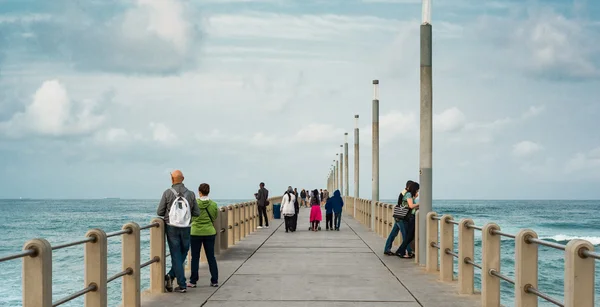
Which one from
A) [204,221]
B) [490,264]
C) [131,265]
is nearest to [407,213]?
[204,221]

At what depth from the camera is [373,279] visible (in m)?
13.7

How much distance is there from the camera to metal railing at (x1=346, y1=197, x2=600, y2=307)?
6980 mm

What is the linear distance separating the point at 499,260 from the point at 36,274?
575 cm

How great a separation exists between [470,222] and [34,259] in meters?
6.76

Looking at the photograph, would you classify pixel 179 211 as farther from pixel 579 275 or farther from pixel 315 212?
pixel 315 212

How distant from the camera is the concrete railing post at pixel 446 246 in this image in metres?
13.1

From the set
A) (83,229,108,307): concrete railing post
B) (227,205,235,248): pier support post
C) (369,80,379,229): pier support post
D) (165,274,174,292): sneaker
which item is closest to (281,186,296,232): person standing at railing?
(369,80,379,229): pier support post

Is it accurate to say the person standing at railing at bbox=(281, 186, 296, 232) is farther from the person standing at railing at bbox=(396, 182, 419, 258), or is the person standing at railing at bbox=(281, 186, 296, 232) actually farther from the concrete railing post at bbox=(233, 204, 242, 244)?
the person standing at railing at bbox=(396, 182, 419, 258)

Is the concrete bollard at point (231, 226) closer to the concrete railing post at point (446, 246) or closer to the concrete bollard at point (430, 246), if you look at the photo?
the concrete bollard at point (430, 246)

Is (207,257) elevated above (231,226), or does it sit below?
above

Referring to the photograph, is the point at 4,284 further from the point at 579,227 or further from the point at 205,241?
the point at 579,227

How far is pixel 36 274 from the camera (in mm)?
7164

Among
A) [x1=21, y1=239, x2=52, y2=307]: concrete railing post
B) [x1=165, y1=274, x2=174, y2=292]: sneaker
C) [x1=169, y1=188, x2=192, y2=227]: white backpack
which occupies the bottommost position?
[x1=165, y1=274, x2=174, y2=292]: sneaker

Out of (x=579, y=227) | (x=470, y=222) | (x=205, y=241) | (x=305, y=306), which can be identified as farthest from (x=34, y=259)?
(x=579, y=227)
